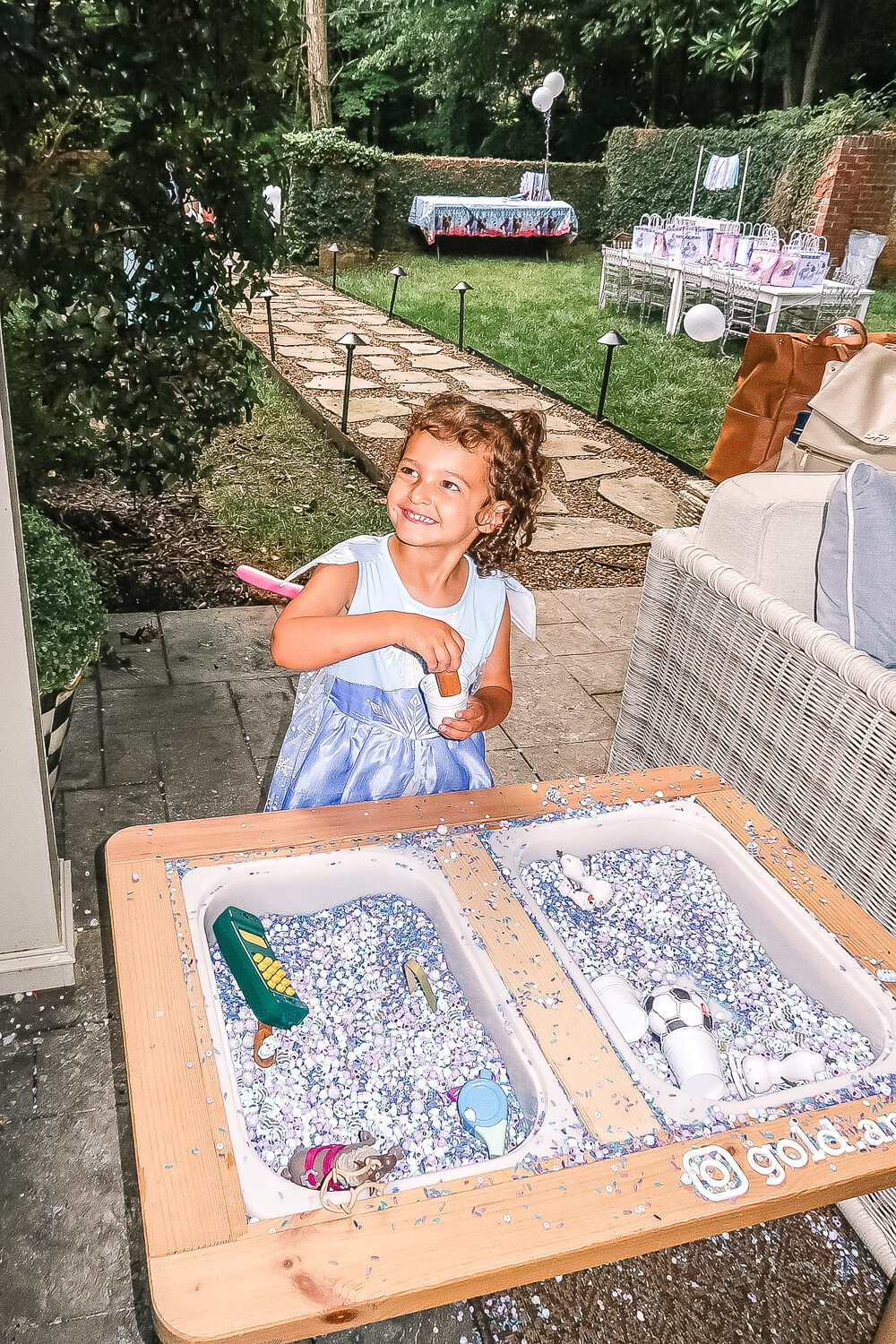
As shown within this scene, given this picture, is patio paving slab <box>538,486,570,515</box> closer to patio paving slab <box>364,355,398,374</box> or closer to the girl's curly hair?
Result: patio paving slab <box>364,355,398,374</box>

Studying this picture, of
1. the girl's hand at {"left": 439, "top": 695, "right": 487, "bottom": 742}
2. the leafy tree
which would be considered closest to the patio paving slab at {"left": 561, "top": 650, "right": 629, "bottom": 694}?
the leafy tree

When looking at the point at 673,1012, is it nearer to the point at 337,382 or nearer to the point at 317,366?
the point at 337,382

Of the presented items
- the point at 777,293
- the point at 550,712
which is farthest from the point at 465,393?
the point at 550,712

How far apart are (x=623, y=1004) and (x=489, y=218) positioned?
598 inches

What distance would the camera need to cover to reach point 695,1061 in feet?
3.55

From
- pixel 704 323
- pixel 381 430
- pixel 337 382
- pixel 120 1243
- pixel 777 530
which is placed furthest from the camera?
pixel 337 382

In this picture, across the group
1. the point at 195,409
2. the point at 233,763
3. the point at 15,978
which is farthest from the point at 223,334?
the point at 15,978

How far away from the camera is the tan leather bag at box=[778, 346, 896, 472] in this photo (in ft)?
8.54

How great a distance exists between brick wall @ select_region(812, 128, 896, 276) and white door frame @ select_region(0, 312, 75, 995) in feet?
44.3

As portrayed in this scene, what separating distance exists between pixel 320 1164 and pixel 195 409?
2483 mm

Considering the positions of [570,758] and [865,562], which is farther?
[570,758]

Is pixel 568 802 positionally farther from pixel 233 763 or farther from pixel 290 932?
pixel 233 763

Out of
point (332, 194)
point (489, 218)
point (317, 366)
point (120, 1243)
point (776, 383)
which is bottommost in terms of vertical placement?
point (120, 1243)

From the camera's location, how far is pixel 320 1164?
0.94 metres
